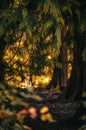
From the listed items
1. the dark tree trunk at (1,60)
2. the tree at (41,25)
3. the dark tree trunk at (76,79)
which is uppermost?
the tree at (41,25)

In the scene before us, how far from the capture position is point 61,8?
234 inches

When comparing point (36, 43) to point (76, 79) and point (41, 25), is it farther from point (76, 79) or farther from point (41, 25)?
point (76, 79)

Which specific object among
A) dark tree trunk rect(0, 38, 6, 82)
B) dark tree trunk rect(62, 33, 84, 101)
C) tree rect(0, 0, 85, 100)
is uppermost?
tree rect(0, 0, 85, 100)

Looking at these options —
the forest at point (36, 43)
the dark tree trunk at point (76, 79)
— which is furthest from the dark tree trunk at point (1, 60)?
the dark tree trunk at point (76, 79)

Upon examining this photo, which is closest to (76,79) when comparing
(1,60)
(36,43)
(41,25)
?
(1,60)

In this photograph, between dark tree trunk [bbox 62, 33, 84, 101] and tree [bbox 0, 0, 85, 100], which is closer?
tree [bbox 0, 0, 85, 100]

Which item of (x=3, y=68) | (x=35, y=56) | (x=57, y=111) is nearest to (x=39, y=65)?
(x=35, y=56)

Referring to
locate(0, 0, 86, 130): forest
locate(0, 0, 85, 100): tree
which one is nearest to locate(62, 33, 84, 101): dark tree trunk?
locate(0, 0, 86, 130): forest

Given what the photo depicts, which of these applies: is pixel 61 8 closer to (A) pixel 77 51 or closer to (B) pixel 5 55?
(B) pixel 5 55

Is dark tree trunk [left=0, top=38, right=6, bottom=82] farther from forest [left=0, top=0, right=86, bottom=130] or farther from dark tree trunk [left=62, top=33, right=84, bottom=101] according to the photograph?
dark tree trunk [left=62, top=33, right=84, bottom=101]

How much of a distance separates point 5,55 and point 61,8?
2.12 meters

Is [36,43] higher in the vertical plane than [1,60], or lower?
higher

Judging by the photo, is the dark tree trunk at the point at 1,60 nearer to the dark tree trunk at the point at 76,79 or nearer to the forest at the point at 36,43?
the forest at the point at 36,43

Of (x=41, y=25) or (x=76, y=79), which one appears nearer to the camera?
(x=41, y=25)
